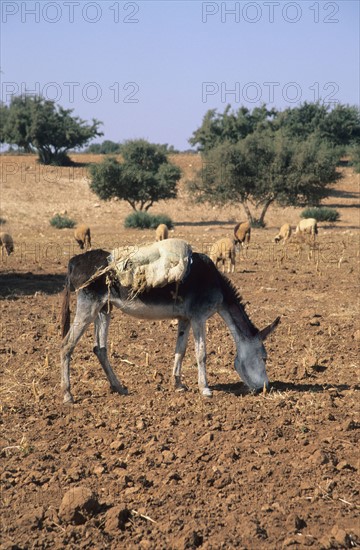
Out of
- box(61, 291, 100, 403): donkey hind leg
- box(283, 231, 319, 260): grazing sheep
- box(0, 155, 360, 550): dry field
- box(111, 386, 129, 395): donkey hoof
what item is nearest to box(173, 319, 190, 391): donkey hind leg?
box(0, 155, 360, 550): dry field

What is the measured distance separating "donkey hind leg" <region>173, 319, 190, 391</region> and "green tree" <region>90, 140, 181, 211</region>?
127ft

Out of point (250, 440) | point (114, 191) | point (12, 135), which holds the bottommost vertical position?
point (250, 440)

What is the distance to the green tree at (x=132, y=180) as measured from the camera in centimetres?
4741

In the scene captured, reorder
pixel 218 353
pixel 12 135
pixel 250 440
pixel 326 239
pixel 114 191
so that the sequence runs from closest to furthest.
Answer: pixel 250 440
pixel 218 353
pixel 326 239
pixel 114 191
pixel 12 135

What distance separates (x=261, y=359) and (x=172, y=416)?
128cm

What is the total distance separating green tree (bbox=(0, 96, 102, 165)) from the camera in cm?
6525

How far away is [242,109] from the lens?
229 feet

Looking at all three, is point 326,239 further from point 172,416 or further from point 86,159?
point 86,159

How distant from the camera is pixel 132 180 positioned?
4741 centimetres

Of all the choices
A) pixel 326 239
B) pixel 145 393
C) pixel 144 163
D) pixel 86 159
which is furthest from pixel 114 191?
pixel 145 393

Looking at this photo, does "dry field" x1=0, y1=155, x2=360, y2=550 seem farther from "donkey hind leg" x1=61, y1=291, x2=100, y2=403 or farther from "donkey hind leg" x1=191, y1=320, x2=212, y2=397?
"donkey hind leg" x1=61, y1=291, x2=100, y2=403

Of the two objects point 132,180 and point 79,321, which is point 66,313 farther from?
point 132,180

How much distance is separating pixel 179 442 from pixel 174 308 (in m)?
1.79

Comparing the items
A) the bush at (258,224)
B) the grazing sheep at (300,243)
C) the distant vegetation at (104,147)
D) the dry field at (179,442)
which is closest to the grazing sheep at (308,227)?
the grazing sheep at (300,243)
